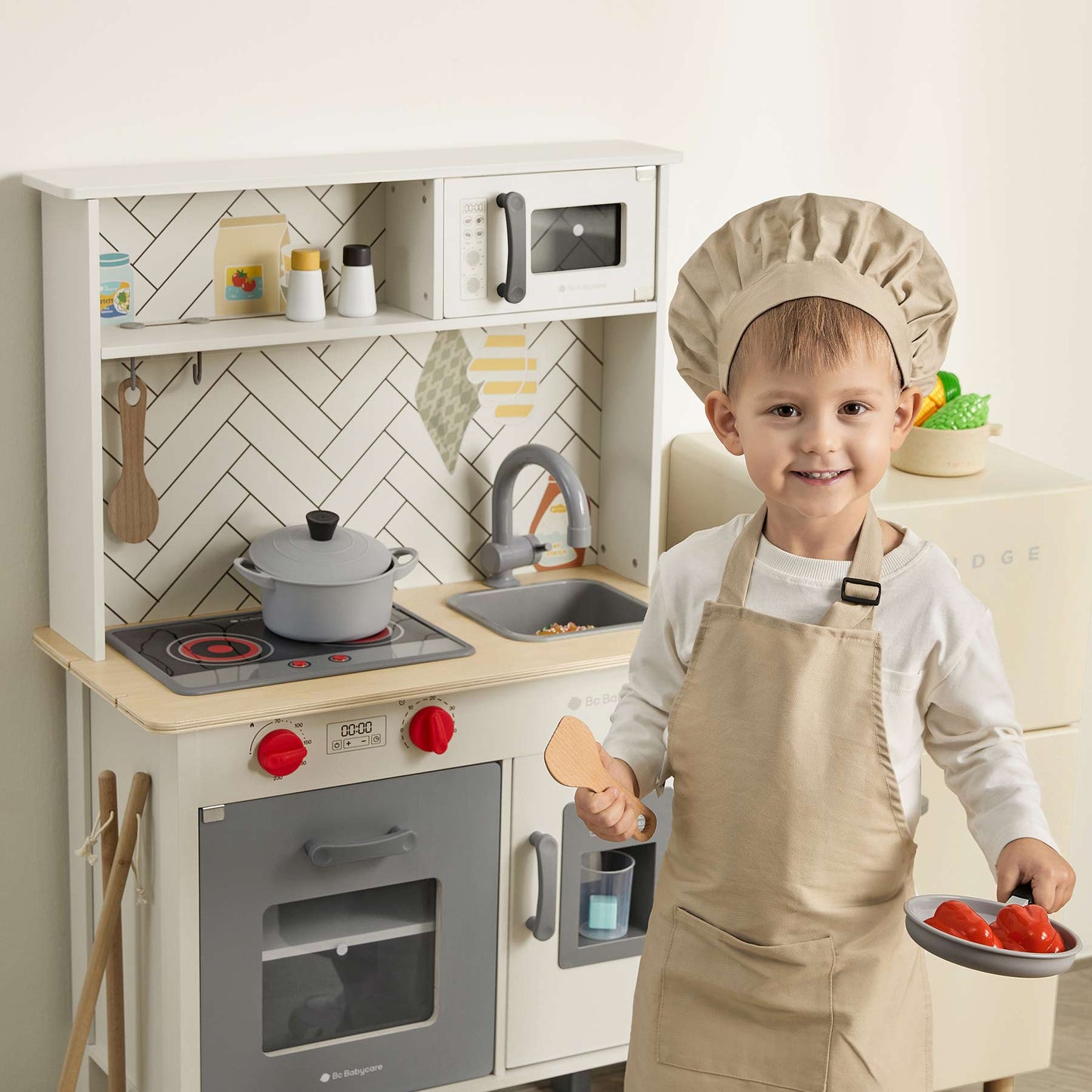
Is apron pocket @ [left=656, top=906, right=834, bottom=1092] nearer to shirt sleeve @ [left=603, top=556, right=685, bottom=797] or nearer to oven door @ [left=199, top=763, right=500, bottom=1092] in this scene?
shirt sleeve @ [left=603, top=556, right=685, bottom=797]

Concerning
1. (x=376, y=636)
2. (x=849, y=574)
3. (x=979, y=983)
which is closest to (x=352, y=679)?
(x=376, y=636)

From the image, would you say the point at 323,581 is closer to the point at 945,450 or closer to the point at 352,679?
the point at 352,679

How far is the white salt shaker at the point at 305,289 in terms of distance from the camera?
98.1 inches

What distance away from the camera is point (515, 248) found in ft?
8.41

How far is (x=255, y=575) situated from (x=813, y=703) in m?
1.05

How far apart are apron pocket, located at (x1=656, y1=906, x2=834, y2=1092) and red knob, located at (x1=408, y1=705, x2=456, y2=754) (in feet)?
2.07

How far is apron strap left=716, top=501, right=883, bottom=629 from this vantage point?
1744 millimetres

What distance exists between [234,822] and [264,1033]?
37 cm

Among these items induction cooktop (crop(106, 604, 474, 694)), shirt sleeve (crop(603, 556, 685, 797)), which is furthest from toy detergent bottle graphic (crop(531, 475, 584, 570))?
shirt sleeve (crop(603, 556, 685, 797))

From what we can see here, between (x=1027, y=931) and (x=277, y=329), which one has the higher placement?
(x=277, y=329)

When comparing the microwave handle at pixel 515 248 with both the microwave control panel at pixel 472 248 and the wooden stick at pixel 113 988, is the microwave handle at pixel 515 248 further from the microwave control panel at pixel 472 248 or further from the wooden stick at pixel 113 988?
the wooden stick at pixel 113 988

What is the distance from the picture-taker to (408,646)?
2.54 m

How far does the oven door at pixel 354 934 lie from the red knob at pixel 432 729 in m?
0.07

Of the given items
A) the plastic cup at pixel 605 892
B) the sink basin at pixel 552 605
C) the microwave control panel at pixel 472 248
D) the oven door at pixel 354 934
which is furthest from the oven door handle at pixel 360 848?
the microwave control panel at pixel 472 248
